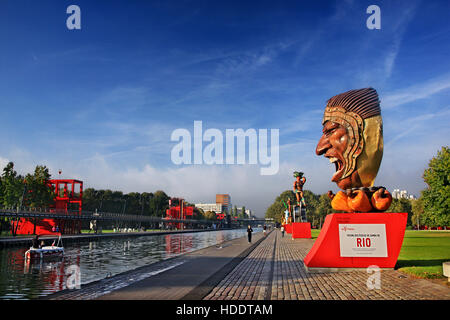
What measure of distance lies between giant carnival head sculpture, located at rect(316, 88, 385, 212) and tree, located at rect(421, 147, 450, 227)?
115ft

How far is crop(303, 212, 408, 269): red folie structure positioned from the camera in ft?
38.5

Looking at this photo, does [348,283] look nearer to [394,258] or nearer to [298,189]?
[394,258]

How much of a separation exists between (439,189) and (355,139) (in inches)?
1443

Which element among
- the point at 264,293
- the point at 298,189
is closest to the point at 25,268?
the point at 264,293

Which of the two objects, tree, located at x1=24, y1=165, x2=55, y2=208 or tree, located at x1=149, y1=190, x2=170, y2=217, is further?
tree, located at x1=149, y1=190, x2=170, y2=217

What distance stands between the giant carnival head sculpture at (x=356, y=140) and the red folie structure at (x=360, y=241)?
0.74 metres

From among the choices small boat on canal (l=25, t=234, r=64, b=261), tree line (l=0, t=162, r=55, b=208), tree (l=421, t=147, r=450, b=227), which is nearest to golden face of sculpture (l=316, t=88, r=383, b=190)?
small boat on canal (l=25, t=234, r=64, b=261)

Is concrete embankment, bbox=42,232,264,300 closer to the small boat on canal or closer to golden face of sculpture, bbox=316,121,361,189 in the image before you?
golden face of sculpture, bbox=316,121,361,189

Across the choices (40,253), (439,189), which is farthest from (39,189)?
(439,189)

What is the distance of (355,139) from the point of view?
488 inches

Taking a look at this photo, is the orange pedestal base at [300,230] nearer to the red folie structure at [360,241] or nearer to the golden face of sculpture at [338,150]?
the golden face of sculpture at [338,150]

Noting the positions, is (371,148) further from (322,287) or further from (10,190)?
(10,190)
